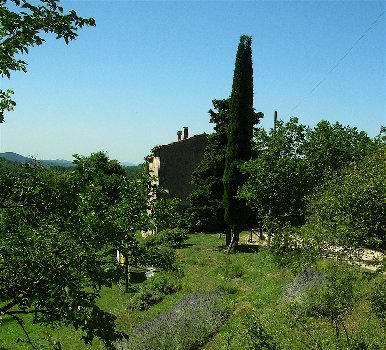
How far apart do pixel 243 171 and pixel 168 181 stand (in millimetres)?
17584

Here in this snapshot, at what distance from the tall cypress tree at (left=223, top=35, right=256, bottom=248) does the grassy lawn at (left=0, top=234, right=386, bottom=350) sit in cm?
278

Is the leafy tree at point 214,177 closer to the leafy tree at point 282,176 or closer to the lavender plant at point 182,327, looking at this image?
the leafy tree at point 282,176

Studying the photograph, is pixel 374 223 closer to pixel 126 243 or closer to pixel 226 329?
pixel 126 243

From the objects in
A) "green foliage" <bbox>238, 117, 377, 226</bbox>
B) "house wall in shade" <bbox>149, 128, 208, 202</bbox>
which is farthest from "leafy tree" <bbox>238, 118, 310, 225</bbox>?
"house wall in shade" <bbox>149, 128, 208, 202</bbox>

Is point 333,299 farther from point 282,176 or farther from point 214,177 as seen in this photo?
point 214,177

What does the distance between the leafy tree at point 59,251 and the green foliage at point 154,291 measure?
13921 mm

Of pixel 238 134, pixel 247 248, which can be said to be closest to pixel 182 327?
pixel 247 248

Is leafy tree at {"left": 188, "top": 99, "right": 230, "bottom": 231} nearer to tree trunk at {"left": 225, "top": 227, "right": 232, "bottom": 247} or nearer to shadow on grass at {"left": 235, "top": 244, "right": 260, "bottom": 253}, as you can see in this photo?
tree trunk at {"left": 225, "top": 227, "right": 232, "bottom": 247}

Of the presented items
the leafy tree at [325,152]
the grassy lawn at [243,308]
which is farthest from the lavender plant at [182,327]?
the leafy tree at [325,152]

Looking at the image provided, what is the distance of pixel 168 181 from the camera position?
43281 millimetres

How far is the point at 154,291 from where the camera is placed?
20.2 m

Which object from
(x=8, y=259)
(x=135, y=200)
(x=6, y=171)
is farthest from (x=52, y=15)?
(x=135, y=200)

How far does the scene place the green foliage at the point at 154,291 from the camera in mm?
19031

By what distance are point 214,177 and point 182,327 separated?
59.0 feet
